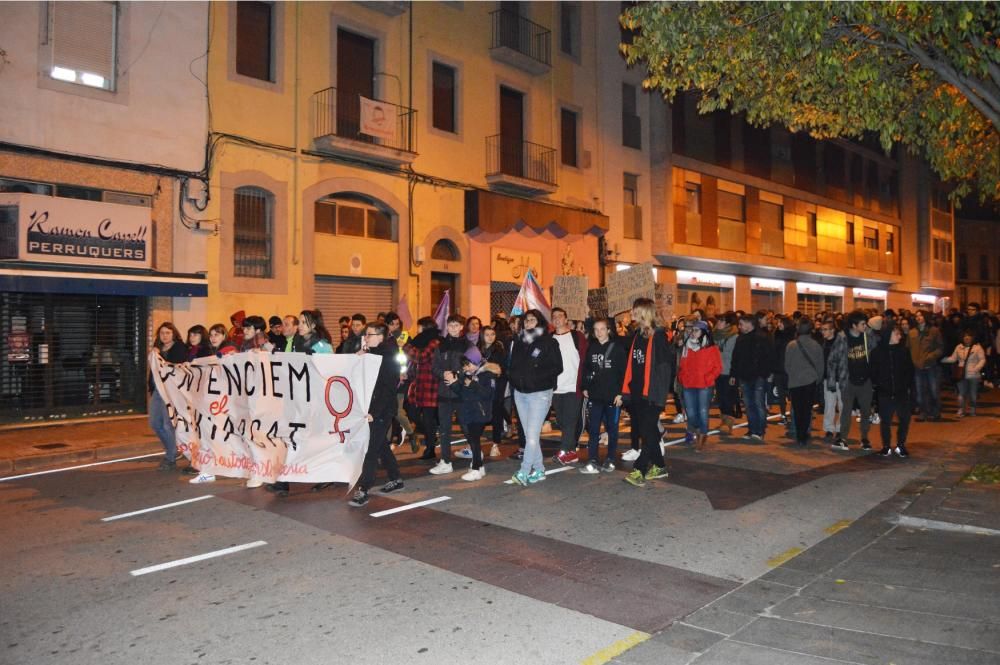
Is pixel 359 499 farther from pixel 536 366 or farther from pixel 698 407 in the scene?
pixel 698 407

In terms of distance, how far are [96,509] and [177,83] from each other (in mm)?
10024

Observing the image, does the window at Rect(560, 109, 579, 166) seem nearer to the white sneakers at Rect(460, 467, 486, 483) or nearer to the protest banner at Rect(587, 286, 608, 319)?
the protest banner at Rect(587, 286, 608, 319)

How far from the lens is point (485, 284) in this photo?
20781 mm

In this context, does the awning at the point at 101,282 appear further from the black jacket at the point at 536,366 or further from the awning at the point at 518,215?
the black jacket at the point at 536,366

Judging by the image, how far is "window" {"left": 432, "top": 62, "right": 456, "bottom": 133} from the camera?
1964 cm

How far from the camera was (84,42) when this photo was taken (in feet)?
44.5

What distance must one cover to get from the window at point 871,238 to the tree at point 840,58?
29313 millimetres

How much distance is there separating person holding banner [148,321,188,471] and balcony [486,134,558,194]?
40.7ft

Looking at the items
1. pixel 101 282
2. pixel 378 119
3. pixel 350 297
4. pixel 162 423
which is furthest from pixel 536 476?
pixel 378 119

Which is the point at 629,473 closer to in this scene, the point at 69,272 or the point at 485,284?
the point at 69,272

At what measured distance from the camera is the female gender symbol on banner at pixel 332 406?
7723 millimetres

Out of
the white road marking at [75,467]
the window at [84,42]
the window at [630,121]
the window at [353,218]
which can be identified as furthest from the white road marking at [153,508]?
the window at [630,121]

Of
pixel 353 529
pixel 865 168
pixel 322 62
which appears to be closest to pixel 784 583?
pixel 353 529

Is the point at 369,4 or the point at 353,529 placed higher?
the point at 369,4
